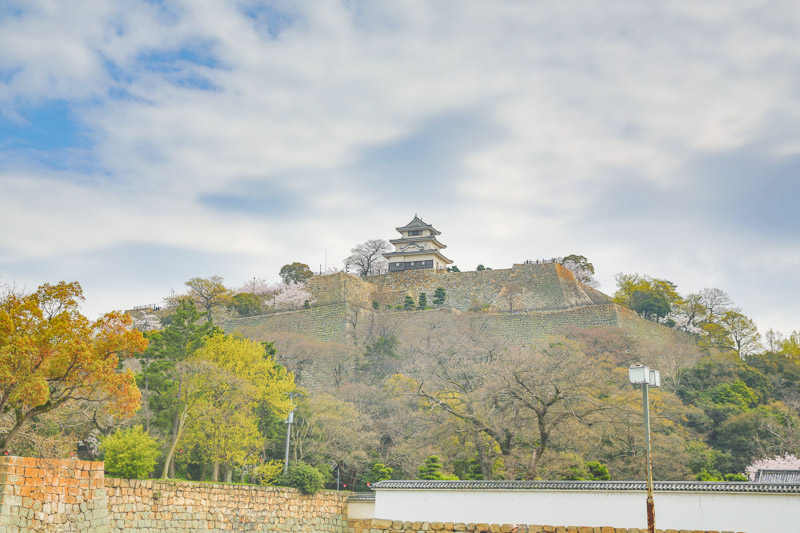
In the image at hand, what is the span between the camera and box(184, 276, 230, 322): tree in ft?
156

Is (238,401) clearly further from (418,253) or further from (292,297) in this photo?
(418,253)

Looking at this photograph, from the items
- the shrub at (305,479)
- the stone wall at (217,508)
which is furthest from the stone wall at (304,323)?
the stone wall at (217,508)

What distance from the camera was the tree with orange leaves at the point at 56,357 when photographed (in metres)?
13.2

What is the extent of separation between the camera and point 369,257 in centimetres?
5653

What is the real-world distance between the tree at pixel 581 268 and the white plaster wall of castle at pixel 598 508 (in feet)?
129

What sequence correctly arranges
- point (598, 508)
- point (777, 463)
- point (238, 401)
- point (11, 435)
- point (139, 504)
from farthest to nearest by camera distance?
point (777, 463)
point (238, 401)
point (598, 508)
point (139, 504)
point (11, 435)

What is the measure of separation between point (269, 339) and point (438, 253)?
688 inches

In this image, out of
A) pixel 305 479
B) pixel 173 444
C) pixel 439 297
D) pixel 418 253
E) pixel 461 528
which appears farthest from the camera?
pixel 418 253

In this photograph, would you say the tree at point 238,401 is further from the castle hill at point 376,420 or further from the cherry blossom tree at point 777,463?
the cherry blossom tree at point 777,463

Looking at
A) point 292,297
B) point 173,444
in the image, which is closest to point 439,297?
point 292,297

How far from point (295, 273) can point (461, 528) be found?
38677 mm

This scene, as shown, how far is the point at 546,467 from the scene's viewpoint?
2025 cm

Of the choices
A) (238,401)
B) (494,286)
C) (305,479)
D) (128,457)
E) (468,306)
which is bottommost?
(305,479)

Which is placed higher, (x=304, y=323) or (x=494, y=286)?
(x=494, y=286)
